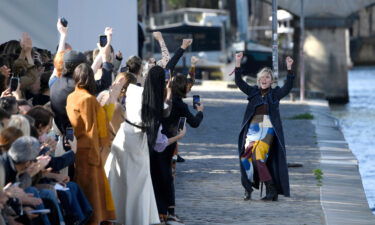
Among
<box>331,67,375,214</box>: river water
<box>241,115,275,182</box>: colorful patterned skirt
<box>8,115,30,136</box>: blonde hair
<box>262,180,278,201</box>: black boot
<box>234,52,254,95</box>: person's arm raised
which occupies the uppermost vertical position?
<box>8,115,30,136</box>: blonde hair

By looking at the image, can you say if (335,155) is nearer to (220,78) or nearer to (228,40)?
(220,78)

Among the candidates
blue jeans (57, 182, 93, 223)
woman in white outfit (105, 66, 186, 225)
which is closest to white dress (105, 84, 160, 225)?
woman in white outfit (105, 66, 186, 225)

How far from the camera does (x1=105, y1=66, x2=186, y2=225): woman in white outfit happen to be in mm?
11867

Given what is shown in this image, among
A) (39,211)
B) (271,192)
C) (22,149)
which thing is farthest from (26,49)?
(22,149)

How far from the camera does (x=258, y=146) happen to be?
14.6 meters

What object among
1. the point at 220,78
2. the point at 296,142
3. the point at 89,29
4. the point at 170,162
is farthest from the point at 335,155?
the point at 220,78

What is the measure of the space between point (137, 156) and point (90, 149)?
0.76m

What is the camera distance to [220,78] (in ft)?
178

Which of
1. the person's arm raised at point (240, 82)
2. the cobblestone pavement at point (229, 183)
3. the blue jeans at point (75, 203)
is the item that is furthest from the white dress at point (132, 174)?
the person's arm raised at point (240, 82)

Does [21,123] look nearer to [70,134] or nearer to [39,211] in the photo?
[39,211]

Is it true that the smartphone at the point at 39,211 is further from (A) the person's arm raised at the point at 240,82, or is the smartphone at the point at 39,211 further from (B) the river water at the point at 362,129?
(B) the river water at the point at 362,129

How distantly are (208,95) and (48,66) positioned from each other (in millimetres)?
23083

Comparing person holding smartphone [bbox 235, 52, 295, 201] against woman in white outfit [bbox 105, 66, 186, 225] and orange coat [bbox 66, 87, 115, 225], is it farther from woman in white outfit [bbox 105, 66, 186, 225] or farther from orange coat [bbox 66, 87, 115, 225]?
orange coat [bbox 66, 87, 115, 225]

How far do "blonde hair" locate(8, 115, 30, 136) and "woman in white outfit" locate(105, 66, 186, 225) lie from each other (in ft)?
7.74
